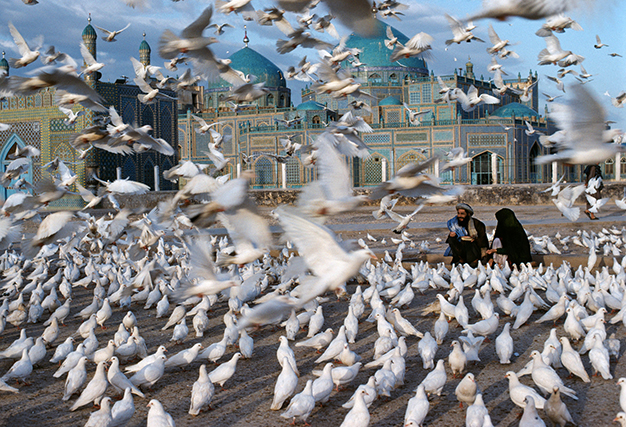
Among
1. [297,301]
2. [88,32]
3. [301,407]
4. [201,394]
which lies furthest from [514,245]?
[88,32]

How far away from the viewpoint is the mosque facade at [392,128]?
33656 millimetres

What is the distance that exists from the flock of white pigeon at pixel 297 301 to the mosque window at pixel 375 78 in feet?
104

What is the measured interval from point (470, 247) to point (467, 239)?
13cm

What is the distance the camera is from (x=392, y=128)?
3497 cm

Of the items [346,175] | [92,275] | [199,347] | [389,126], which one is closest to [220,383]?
[199,347]

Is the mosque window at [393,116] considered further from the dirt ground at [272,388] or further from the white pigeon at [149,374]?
the white pigeon at [149,374]

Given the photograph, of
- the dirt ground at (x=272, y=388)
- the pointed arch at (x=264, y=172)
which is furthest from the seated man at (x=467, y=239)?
the pointed arch at (x=264, y=172)

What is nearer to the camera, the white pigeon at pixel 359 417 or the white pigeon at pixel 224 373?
the white pigeon at pixel 359 417

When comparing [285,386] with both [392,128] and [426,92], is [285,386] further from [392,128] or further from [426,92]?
[426,92]

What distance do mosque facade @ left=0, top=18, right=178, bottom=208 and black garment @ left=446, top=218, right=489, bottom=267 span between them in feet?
58.1

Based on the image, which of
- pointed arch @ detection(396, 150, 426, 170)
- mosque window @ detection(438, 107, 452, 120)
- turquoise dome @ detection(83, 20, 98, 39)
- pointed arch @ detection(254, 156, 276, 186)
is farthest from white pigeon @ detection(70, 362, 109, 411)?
mosque window @ detection(438, 107, 452, 120)

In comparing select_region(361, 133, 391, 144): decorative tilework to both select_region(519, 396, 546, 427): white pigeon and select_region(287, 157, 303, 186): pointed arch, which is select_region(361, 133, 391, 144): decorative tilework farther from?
select_region(519, 396, 546, 427): white pigeon

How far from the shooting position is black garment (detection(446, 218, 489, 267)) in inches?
329

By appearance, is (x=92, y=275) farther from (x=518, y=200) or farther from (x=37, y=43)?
(x=518, y=200)
